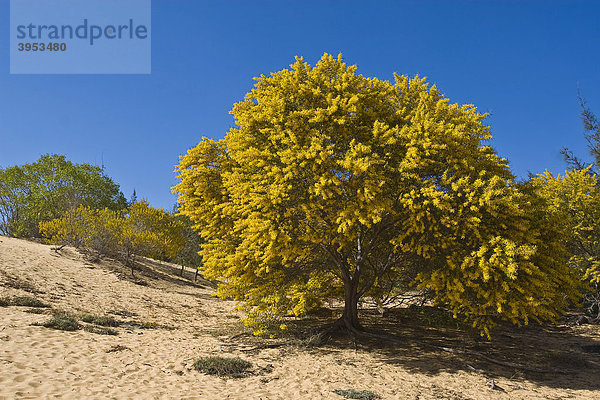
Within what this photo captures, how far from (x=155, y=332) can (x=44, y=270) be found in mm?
11074

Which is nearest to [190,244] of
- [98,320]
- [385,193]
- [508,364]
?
[98,320]

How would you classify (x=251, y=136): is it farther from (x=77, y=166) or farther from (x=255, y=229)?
(x=77, y=166)

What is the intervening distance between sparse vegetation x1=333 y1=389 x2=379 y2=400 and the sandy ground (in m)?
0.24

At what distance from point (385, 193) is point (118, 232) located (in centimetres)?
2206

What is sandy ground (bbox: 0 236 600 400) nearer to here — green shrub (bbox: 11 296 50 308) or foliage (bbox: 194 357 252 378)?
foliage (bbox: 194 357 252 378)

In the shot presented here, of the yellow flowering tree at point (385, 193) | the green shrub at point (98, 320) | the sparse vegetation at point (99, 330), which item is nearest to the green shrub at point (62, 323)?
the sparse vegetation at point (99, 330)

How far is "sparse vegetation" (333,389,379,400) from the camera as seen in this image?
8055 mm

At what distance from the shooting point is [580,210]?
50.9 ft

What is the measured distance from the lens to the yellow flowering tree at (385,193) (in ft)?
32.4

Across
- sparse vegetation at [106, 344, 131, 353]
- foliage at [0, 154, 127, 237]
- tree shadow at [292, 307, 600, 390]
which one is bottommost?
tree shadow at [292, 307, 600, 390]

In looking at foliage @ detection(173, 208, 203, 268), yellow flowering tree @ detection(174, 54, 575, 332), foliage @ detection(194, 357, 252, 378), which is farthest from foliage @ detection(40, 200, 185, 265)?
foliage @ detection(194, 357, 252, 378)

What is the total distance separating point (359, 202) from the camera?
10242 mm

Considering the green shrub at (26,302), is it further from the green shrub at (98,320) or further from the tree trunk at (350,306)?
the tree trunk at (350,306)

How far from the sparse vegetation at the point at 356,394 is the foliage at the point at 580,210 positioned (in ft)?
38.3
